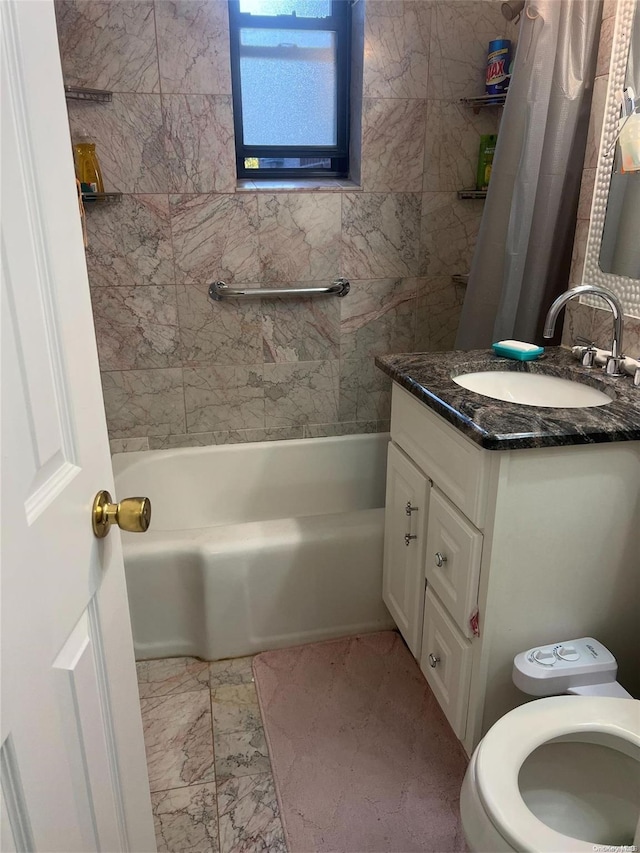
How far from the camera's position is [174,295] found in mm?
2240

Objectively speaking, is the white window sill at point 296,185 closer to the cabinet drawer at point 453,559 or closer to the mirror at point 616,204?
the mirror at point 616,204

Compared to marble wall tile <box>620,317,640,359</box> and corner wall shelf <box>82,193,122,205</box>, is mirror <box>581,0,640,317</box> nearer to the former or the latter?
marble wall tile <box>620,317,640,359</box>

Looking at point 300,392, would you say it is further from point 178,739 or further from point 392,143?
point 178,739

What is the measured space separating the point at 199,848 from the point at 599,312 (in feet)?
5.23

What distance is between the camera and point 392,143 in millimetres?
2252

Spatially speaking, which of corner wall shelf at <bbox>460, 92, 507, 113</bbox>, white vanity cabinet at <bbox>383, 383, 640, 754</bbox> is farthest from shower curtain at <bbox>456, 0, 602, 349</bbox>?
white vanity cabinet at <bbox>383, 383, 640, 754</bbox>

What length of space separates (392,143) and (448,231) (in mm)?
377

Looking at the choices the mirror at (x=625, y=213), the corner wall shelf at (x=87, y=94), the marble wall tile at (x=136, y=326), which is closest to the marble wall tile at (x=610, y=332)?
the mirror at (x=625, y=213)

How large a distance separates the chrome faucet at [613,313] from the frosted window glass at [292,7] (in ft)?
4.91

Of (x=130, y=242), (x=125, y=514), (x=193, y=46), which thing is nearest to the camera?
(x=125, y=514)

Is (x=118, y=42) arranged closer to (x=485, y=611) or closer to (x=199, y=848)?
(x=485, y=611)

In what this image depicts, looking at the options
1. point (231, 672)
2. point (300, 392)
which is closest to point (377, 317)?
point (300, 392)

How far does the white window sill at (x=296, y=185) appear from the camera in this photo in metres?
2.22

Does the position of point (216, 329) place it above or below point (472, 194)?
below
